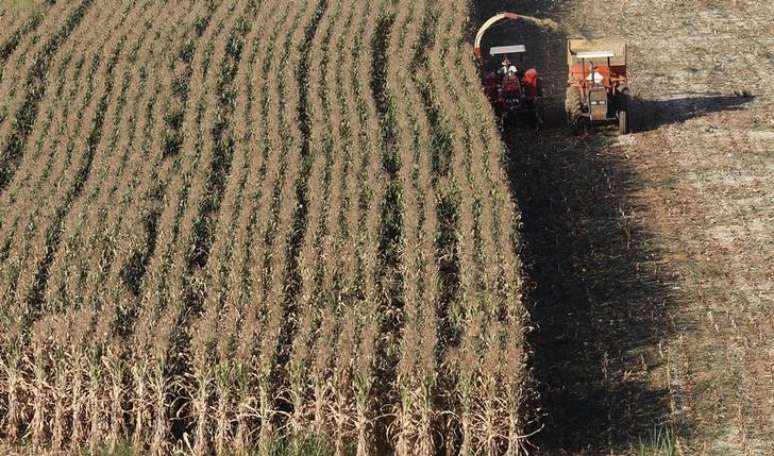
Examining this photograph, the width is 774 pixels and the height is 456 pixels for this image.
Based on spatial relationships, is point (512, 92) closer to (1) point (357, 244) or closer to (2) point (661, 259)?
(2) point (661, 259)

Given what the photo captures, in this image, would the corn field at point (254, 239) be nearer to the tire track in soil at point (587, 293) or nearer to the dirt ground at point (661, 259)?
the tire track in soil at point (587, 293)

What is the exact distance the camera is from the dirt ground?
14.6 meters

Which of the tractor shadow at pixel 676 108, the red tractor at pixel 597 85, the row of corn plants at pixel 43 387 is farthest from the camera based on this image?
the tractor shadow at pixel 676 108

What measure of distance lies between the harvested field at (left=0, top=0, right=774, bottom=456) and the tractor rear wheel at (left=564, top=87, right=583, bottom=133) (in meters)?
0.34

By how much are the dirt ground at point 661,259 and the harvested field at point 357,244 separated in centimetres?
5

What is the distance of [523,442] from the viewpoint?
13742 millimetres

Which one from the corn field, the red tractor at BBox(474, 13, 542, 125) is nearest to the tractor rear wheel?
the red tractor at BBox(474, 13, 542, 125)

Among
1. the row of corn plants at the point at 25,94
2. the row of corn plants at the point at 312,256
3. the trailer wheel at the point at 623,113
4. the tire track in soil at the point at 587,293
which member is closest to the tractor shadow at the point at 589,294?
the tire track in soil at the point at 587,293

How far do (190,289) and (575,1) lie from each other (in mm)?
18367

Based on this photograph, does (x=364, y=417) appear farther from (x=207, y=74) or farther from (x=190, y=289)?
(x=207, y=74)

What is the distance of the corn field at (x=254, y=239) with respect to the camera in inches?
539

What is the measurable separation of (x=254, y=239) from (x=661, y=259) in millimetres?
5567

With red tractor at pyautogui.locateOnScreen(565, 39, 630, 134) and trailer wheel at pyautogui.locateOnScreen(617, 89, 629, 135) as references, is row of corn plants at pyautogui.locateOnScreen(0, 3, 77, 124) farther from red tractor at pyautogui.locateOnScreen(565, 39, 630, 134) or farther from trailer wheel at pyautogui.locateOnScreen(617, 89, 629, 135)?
trailer wheel at pyautogui.locateOnScreen(617, 89, 629, 135)

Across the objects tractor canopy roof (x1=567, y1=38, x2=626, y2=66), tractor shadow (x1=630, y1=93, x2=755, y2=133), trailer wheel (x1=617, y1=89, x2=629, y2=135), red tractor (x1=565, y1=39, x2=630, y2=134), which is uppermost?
tractor canopy roof (x1=567, y1=38, x2=626, y2=66)
